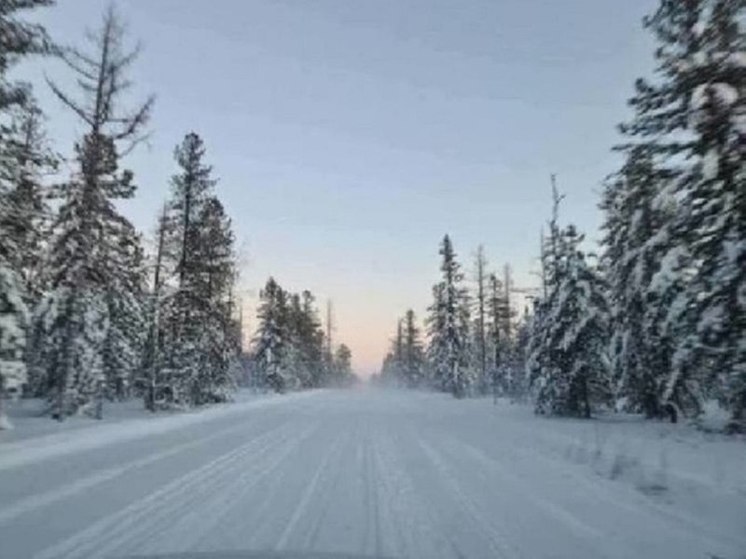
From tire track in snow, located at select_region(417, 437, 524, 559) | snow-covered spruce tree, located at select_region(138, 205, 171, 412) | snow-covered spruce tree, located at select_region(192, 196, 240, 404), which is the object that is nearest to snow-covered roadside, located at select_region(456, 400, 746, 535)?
tire track in snow, located at select_region(417, 437, 524, 559)

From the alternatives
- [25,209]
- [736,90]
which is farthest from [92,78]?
[736,90]

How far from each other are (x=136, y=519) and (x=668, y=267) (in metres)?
14.9

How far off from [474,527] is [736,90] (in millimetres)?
7752

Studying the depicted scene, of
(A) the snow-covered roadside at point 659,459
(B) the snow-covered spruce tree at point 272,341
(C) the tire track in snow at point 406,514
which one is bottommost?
(C) the tire track in snow at point 406,514

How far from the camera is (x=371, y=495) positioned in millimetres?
11117

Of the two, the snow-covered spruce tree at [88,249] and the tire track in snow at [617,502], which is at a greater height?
the snow-covered spruce tree at [88,249]

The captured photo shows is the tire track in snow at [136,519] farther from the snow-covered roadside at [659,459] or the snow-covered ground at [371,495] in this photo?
the snow-covered roadside at [659,459]

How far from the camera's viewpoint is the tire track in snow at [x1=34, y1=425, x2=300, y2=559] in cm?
744

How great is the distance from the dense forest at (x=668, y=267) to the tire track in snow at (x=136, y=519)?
8.97 m

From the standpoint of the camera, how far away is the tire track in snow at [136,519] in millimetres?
7441

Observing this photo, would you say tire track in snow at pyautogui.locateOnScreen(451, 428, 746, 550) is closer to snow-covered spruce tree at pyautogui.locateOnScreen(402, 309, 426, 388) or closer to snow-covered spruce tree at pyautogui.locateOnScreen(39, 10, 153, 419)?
snow-covered spruce tree at pyautogui.locateOnScreen(39, 10, 153, 419)

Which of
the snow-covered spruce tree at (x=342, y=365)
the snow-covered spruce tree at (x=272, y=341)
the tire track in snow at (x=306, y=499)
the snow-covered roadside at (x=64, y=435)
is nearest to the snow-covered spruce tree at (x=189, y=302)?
the snow-covered roadside at (x=64, y=435)

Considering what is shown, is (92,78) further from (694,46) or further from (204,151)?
(694,46)

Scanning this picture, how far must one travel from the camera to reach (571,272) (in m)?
31.7
